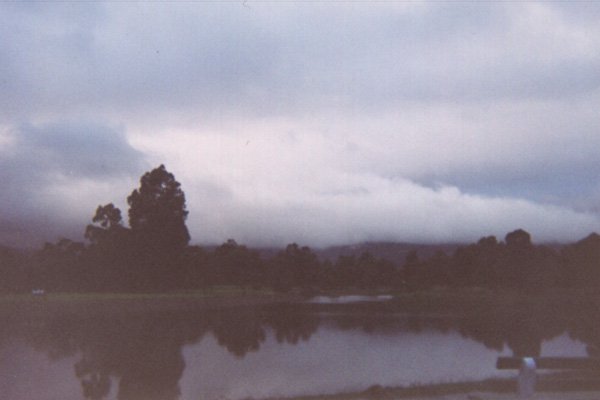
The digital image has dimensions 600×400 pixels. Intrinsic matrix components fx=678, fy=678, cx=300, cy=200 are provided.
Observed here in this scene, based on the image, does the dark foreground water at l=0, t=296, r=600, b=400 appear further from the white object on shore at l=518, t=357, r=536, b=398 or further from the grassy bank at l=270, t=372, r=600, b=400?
the white object on shore at l=518, t=357, r=536, b=398

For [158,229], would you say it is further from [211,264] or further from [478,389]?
[478,389]

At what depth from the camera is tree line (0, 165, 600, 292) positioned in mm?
80750

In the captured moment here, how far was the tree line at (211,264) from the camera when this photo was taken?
265ft

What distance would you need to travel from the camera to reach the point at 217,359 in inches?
1076

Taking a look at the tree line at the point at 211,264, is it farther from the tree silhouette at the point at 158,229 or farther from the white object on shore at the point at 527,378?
the white object on shore at the point at 527,378

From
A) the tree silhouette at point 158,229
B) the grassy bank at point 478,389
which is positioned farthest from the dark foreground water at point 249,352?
the tree silhouette at point 158,229

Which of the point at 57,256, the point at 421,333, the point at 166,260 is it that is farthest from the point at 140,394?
the point at 57,256

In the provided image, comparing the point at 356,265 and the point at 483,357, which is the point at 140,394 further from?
the point at 356,265

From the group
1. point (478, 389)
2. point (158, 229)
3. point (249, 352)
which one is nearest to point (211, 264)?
point (158, 229)

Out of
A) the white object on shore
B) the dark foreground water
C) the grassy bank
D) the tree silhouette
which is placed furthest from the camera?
the tree silhouette

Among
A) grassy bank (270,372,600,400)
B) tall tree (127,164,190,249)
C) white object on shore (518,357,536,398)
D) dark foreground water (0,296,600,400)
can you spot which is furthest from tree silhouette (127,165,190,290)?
white object on shore (518,357,536,398)

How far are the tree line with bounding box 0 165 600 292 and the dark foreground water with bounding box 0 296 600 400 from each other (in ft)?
102

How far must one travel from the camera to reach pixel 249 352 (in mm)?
29484

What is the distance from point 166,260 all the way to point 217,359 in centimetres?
5495
